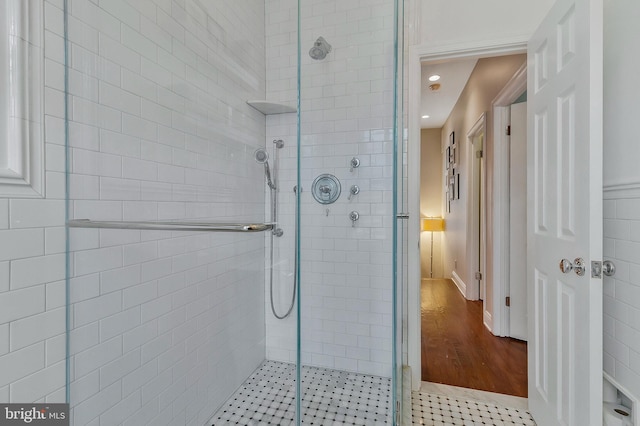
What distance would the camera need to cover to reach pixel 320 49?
1.67m

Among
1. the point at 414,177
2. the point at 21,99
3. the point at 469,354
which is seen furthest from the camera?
the point at 469,354

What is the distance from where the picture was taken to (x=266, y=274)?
4.36 ft

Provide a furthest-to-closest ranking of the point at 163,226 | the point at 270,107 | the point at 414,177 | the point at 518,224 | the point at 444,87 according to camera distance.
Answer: the point at 444,87
the point at 518,224
the point at 414,177
the point at 270,107
the point at 163,226

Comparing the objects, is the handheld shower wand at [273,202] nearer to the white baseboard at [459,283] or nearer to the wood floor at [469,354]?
the wood floor at [469,354]

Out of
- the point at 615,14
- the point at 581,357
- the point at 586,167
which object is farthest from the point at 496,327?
the point at 615,14

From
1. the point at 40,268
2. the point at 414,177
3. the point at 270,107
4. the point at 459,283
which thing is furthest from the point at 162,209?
the point at 459,283

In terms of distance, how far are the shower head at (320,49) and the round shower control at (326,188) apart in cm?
63

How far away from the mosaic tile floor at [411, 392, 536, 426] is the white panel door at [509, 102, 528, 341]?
41.7 inches

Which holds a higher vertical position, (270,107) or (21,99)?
(270,107)

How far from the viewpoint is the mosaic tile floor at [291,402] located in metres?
1.28

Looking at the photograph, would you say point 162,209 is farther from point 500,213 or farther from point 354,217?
point 500,213

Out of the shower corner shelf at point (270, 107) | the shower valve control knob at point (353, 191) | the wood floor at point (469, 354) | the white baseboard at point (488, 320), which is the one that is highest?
the shower corner shelf at point (270, 107)

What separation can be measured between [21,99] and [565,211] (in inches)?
79.1

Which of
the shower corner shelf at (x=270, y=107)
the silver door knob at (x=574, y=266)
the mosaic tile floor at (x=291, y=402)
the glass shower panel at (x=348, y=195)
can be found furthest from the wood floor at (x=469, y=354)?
the shower corner shelf at (x=270, y=107)
